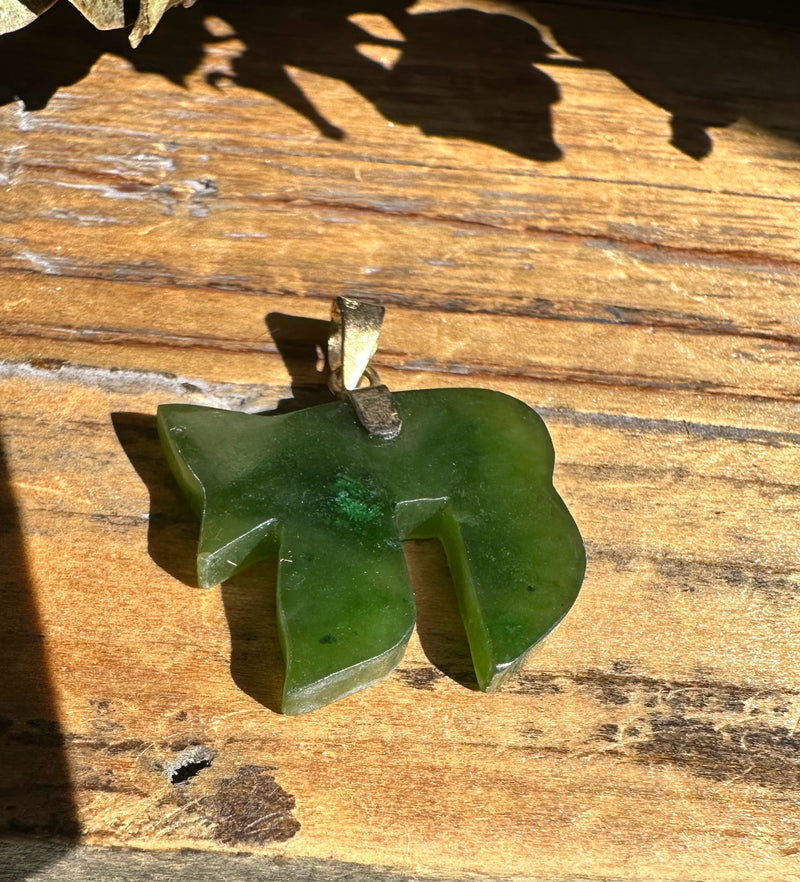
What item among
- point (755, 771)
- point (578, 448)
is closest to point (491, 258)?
point (578, 448)

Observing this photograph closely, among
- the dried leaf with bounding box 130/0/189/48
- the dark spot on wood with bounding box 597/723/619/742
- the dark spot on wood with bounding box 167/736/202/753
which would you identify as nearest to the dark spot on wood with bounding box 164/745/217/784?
the dark spot on wood with bounding box 167/736/202/753

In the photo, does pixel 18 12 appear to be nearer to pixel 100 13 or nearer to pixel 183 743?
pixel 100 13

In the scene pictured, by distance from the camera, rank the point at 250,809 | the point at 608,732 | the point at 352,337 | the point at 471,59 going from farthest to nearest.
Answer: the point at 471,59
the point at 352,337
the point at 608,732
the point at 250,809

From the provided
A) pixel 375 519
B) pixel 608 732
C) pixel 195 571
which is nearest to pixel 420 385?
pixel 375 519

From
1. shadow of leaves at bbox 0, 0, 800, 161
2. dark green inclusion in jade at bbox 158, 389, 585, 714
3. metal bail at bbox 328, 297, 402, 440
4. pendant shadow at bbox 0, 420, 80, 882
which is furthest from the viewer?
shadow of leaves at bbox 0, 0, 800, 161

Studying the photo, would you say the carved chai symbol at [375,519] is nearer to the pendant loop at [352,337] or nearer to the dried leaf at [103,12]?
the pendant loop at [352,337]

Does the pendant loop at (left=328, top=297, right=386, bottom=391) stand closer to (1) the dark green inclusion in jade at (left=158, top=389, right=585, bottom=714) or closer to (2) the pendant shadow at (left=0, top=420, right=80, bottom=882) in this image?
(1) the dark green inclusion in jade at (left=158, top=389, right=585, bottom=714)
